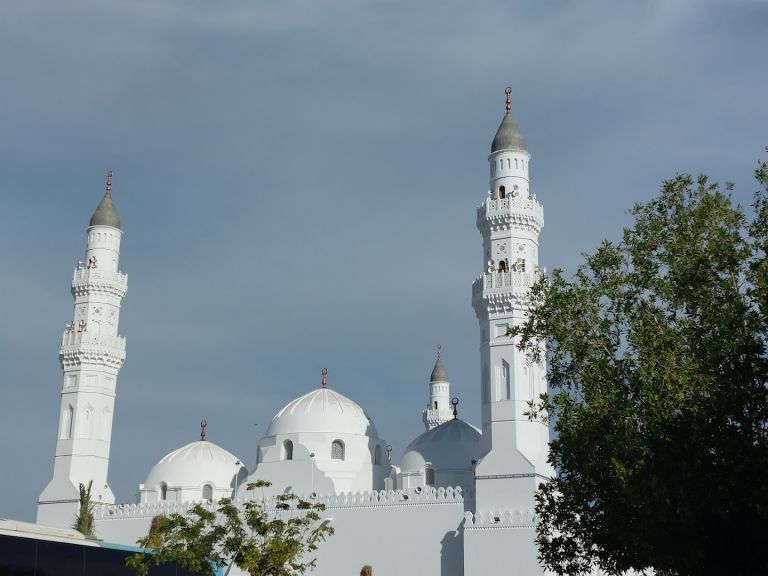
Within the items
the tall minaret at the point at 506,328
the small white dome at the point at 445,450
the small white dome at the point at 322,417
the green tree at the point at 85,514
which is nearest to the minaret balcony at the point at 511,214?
the tall minaret at the point at 506,328

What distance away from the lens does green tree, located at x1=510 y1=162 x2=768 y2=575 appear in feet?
51.0

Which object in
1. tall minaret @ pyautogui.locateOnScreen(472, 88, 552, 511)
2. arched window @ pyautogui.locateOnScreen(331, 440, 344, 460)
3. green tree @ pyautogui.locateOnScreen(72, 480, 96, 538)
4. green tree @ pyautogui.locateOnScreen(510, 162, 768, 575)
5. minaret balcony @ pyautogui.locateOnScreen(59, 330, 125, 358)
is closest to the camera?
green tree @ pyautogui.locateOnScreen(510, 162, 768, 575)

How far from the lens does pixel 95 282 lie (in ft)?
149

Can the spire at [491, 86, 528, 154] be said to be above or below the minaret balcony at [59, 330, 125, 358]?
above

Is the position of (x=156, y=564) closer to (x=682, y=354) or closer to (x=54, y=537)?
(x=54, y=537)

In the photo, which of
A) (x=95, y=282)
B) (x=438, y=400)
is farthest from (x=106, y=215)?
(x=438, y=400)

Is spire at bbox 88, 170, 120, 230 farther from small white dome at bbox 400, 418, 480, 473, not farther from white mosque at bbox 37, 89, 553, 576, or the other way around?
small white dome at bbox 400, 418, 480, 473

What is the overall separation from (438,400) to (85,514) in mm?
27253

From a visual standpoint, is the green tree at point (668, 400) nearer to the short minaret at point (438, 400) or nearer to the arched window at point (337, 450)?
the arched window at point (337, 450)

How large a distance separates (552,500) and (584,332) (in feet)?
12.0

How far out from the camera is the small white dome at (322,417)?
43156 millimetres

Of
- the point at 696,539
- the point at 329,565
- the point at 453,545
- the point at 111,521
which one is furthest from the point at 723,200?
the point at 111,521

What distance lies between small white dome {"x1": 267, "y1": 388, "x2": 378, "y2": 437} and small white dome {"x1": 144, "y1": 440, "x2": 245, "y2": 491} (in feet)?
10.6

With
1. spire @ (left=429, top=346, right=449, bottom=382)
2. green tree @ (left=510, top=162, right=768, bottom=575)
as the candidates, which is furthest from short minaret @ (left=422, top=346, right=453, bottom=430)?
green tree @ (left=510, top=162, right=768, bottom=575)
